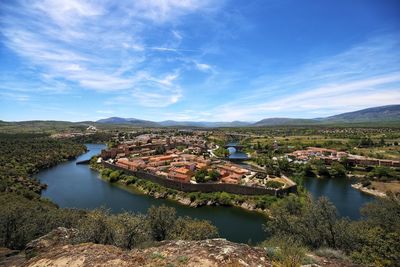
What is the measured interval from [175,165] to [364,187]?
3069 cm

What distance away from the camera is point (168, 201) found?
3139 cm

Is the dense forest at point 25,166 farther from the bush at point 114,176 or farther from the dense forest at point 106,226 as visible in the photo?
the bush at point 114,176

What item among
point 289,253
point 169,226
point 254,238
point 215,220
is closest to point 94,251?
point 289,253

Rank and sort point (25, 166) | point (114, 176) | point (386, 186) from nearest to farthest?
point (386, 186)
point (114, 176)
point (25, 166)

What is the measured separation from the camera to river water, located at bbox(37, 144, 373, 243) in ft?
76.8

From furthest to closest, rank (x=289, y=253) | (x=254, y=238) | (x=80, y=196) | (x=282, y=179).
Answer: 1. (x=282, y=179)
2. (x=80, y=196)
3. (x=254, y=238)
4. (x=289, y=253)

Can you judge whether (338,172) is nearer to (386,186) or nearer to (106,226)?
(386,186)

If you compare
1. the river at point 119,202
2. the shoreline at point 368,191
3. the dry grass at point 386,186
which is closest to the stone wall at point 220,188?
the river at point 119,202

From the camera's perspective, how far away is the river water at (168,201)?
922 inches

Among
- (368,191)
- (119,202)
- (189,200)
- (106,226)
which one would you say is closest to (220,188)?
(189,200)

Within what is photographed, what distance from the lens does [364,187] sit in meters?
36.1

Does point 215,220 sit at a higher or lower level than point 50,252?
lower

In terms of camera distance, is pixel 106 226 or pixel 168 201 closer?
pixel 106 226

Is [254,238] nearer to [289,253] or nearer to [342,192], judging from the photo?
[289,253]
